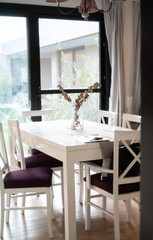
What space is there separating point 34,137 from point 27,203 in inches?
34.0

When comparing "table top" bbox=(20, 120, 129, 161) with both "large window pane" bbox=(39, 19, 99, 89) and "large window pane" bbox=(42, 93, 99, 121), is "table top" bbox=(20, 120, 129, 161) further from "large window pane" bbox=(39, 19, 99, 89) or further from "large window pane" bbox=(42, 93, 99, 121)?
"large window pane" bbox=(39, 19, 99, 89)

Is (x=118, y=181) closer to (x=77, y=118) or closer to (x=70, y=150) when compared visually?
(x=70, y=150)

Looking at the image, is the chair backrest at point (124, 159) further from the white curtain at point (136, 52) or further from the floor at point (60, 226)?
the white curtain at point (136, 52)

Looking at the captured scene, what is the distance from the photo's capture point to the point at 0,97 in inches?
183

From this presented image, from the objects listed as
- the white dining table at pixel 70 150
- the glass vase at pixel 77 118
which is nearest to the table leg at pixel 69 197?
the white dining table at pixel 70 150

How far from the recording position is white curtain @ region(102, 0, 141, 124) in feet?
16.2

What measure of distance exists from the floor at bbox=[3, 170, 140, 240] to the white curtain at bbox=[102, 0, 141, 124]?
2.00 meters

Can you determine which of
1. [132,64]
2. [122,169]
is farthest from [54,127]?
[132,64]

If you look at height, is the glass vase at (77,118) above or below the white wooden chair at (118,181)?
above

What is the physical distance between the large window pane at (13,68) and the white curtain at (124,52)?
1.25 m

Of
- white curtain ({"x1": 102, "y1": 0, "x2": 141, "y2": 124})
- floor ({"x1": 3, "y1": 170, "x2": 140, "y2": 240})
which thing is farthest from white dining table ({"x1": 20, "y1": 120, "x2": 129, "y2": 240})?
white curtain ({"x1": 102, "y1": 0, "x2": 141, "y2": 124})

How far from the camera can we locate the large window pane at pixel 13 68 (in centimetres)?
462

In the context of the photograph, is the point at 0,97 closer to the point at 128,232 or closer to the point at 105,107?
the point at 105,107

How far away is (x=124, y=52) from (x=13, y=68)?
5.40ft
